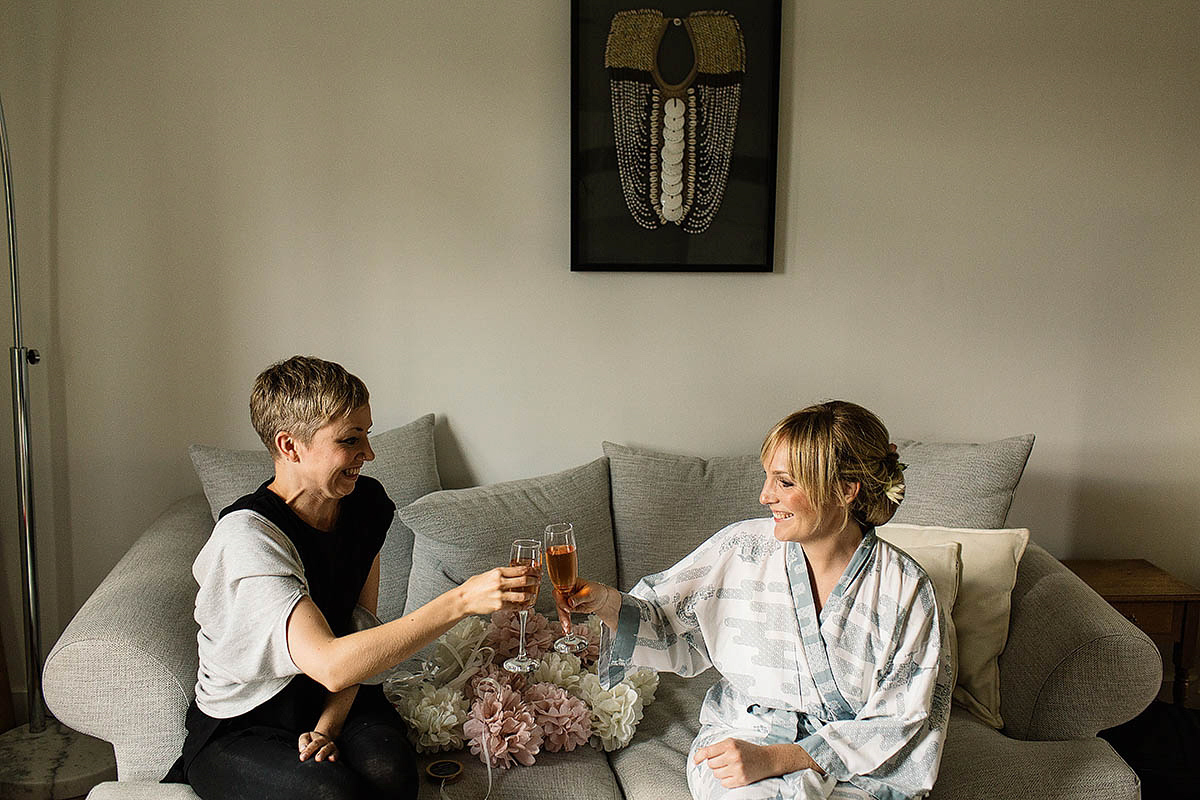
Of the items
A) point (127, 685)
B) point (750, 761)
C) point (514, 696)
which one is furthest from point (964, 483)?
point (127, 685)

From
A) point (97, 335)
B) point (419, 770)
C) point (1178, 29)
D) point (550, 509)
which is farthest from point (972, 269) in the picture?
point (97, 335)

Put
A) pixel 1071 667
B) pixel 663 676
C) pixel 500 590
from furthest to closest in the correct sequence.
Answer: pixel 663 676 → pixel 1071 667 → pixel 500 590

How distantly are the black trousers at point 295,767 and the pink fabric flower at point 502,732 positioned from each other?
14cm

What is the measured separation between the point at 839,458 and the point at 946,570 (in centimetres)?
68

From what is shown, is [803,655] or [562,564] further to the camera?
[803,655]

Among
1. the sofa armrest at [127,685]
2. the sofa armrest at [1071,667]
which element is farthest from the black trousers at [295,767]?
the sofa armrest at [1071,667]

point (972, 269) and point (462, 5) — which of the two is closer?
point (462, 5)

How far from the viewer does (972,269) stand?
9.31ft

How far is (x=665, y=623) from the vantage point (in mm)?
1828

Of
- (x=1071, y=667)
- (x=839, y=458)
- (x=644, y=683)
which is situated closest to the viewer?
(x=839, y=458)

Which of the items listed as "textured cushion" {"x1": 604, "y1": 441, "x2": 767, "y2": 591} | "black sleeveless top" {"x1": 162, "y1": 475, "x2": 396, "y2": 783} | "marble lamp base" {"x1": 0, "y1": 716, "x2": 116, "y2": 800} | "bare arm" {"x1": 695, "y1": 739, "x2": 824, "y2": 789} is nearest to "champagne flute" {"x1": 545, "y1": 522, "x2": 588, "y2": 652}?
"bare arm" {"x1": 695, "y1": 739, "x2": 824, "y2": 789}

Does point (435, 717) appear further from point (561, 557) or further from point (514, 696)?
point (561, 557)

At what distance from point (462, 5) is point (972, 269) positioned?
1646 millimetres

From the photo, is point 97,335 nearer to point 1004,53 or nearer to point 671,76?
point 671,76
